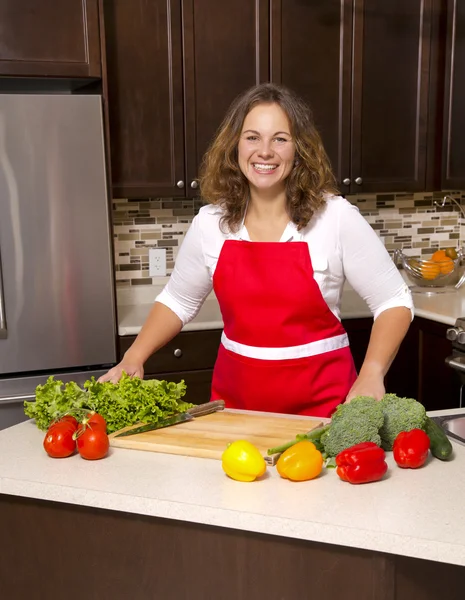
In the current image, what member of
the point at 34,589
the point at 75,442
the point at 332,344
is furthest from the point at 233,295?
the point at 34,589

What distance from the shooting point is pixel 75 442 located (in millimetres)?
1722

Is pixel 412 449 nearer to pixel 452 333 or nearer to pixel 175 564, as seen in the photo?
pixel 175 564

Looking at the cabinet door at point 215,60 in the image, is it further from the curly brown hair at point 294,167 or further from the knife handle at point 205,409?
the knife handle at point 205,409

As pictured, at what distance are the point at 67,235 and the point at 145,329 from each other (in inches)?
33.5

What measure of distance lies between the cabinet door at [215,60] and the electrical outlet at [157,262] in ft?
1.61

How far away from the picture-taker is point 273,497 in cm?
147

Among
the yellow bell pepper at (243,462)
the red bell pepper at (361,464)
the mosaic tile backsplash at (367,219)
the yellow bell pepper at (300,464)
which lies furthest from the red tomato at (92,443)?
the mosaic tile backsplash at (367,219)

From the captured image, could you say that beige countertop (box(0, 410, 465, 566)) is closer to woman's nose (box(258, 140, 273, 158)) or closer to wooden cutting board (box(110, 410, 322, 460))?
wooden cutting board (box(110, 410, 322, 460))

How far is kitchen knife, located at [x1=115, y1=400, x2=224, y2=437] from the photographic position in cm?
182

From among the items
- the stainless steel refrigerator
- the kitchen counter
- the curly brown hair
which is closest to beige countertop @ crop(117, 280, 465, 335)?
the kitchen counter

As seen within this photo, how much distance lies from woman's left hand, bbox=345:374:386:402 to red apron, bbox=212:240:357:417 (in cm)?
41

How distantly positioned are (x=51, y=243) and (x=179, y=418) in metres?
1.39

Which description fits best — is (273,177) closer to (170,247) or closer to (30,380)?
(30,380)

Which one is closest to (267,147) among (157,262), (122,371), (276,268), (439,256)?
(276,268)
